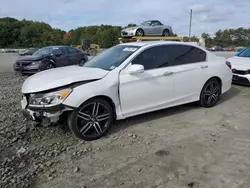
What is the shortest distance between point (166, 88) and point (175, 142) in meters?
1.30

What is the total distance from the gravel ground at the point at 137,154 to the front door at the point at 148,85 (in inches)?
15.3

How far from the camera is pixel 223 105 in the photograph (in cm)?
658

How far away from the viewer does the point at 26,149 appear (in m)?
4.14

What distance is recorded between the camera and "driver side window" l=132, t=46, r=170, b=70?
5.08 metres

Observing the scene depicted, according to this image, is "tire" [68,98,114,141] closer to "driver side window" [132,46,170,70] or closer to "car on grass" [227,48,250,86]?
"driver side window" [132,46,170,70]

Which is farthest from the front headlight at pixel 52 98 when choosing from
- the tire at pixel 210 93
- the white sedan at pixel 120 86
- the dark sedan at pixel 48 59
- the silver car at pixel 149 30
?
the silver car at pixel 149 30

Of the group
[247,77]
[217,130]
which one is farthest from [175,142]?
[247,77]

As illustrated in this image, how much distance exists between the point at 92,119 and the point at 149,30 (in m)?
9.89

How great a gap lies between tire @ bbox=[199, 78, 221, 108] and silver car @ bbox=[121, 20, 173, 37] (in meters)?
7.48

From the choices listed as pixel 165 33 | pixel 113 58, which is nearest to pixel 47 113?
pixel 113 58

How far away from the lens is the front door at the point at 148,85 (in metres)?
4.75

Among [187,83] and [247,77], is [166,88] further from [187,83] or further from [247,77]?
[247,77]

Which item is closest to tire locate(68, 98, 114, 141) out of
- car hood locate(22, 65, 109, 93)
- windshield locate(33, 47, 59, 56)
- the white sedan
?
the white sedan

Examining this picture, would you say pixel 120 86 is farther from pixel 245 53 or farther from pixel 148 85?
pixel 245 53
